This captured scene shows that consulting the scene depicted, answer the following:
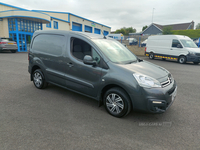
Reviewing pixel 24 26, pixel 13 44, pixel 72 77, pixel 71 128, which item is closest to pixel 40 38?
pixel 72 77

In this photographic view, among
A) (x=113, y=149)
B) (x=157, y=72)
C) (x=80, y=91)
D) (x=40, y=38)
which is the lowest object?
(x=113, y=149)

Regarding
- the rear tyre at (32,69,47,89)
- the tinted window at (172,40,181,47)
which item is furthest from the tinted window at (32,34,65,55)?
the tinted window at (172,40,181,47)

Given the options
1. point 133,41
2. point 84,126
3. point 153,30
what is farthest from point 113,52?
point 153,30

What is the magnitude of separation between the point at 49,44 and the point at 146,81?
2.97 meters

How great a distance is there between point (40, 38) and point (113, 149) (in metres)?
3.90

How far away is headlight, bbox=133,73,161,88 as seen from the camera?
2962mm

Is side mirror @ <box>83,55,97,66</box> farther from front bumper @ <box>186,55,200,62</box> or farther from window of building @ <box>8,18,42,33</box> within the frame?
window of building @ <box>8,18,42,33</box>

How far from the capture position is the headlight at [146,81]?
296 centimetres

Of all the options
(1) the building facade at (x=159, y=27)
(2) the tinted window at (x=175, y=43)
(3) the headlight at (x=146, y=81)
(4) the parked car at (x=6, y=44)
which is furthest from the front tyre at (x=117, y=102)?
(1) the building facade at (x=159, y=27)

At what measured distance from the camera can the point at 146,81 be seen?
3.00 metres

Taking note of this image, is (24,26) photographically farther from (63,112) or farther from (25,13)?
(63,112)

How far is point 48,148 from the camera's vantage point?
232cm

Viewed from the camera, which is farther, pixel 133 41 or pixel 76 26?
pixel 76 26

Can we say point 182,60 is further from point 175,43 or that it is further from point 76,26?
point 76,26
